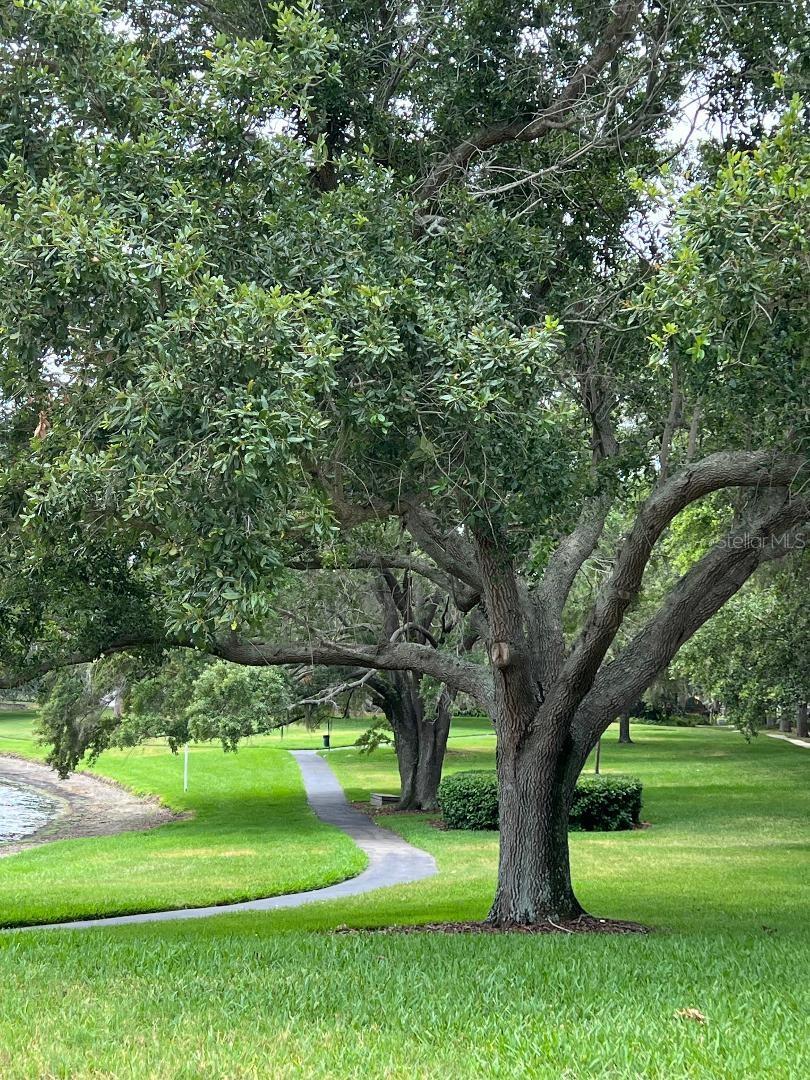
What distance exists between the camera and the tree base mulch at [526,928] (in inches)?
428

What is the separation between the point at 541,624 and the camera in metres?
11.9

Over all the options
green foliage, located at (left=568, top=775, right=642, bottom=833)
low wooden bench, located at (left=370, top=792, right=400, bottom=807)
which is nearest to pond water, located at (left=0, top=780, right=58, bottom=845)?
low wooden bench, located at (left=370, top=792, right=400, bottom=807)

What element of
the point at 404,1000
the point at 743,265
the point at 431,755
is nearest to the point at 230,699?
the point at 431,755

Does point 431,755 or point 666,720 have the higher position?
point 431,755

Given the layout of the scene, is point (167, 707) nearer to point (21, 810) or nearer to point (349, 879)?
point (349, 879)

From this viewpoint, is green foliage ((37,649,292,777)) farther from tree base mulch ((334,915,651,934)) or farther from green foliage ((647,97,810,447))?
green foliage ((647,97,810,447))

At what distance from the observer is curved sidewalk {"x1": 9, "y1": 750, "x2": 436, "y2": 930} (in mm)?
13766

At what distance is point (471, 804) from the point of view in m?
25.4

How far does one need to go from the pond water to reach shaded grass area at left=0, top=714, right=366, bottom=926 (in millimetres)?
3346

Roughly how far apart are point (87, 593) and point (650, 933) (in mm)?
6490

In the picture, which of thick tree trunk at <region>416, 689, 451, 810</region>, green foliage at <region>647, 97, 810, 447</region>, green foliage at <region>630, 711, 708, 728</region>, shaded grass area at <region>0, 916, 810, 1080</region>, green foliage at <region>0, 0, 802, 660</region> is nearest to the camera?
shaded grass area at <region>0, 916, 810, 1080</region>

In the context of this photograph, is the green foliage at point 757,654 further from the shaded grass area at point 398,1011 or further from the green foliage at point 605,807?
the shaded grass area at point 398,1011

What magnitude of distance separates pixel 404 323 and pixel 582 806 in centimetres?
1967

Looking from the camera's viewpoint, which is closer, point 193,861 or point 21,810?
point 193,861
